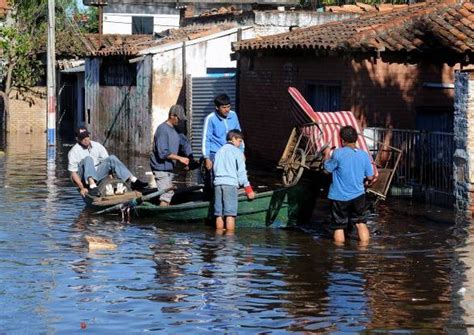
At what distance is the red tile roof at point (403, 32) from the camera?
19.0 metres

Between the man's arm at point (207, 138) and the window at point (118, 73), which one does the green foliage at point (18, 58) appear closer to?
the window at point (118, 73)

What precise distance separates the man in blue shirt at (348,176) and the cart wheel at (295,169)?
1091mm

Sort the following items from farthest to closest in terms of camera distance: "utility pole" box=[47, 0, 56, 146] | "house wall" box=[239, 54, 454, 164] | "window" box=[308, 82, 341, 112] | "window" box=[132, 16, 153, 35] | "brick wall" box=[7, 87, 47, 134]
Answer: "window" box=[132, 16, 153, 35] → "brick wall" box=[7, 87, 47, 134] → "utility pole" box=[47, 0, 56, 146] → "window" box=[308, 82, 341, 112] → "house wall" box=[239, 54, 454, 164]

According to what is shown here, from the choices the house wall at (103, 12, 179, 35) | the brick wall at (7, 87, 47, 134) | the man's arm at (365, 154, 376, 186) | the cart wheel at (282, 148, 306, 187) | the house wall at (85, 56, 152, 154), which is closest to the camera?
the man's arm at (365, 154, 376, 186)

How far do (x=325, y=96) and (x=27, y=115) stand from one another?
21.4 m

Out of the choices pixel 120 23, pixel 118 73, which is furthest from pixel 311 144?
pixel 120 23

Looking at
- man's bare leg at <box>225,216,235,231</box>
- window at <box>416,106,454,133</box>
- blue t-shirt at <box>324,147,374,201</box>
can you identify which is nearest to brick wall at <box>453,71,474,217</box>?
blue t-shirt at <box>324,147,374,201</box>

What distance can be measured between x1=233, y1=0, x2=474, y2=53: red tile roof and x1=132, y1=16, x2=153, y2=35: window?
87.8 ft

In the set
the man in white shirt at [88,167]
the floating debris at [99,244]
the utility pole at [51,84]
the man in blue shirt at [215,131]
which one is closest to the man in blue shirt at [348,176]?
the man in blue shirt at [215,131]

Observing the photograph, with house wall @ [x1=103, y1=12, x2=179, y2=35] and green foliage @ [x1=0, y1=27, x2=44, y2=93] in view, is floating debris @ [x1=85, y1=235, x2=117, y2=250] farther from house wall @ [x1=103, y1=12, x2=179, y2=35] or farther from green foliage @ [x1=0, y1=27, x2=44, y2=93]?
house wall @ [x1=103, y1=12, x2=179, y2=35]

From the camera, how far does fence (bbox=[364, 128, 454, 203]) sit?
18.8 metres

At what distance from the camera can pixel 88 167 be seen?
58.1ft

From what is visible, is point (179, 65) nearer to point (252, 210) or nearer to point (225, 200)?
point (252, 210)

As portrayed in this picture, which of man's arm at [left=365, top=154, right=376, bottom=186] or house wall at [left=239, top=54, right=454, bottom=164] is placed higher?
house wall at [left=239, top=54, right=454, bottom=164]
